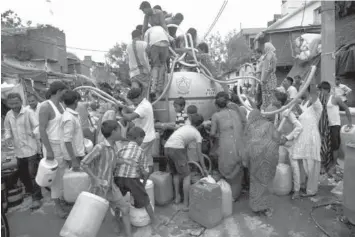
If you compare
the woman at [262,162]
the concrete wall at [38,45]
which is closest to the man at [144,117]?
the woman at [262,162]

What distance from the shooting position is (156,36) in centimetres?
507

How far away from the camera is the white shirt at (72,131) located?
142 inches

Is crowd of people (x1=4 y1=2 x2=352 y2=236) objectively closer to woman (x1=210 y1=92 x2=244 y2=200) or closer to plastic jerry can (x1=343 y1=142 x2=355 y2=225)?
woman (x1=210 y1=92 x2=244 y2=200)

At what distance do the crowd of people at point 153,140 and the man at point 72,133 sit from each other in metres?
0.01

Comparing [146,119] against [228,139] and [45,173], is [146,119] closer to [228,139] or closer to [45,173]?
[228,139]

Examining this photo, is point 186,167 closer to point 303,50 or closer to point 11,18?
point 303,50

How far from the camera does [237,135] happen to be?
421 cm

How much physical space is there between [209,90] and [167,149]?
6.47ft

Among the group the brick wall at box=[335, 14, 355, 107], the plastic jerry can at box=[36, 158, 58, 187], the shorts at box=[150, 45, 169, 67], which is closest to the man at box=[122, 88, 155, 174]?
the plastic jerry can at box=[36, 158, 58, 187]

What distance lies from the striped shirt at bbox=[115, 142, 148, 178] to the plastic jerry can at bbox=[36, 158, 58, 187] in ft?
3.16

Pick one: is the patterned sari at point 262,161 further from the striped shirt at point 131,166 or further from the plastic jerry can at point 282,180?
the striped shirt at point 131,166

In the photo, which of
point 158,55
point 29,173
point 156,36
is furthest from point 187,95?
point 29,173

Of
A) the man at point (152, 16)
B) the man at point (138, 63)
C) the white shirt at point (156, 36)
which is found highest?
the man at point (152, 16)

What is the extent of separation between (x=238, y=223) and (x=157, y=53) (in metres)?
3.23
